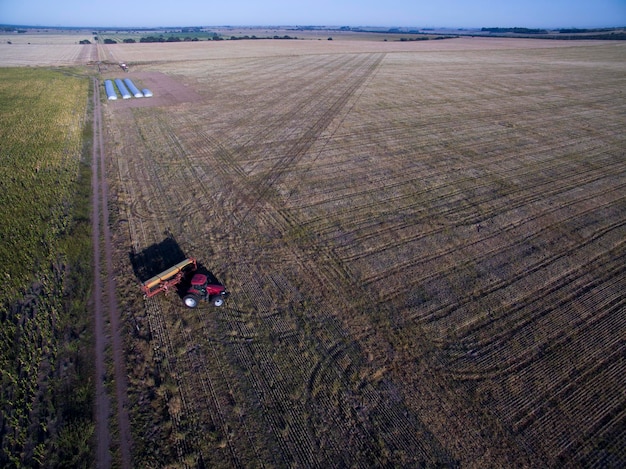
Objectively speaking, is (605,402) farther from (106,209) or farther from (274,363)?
(106,209)

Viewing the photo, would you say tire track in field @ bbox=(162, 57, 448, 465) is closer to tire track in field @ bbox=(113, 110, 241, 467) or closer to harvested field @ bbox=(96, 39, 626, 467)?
harvested field @ bbox=(96, 39, 626, 467)

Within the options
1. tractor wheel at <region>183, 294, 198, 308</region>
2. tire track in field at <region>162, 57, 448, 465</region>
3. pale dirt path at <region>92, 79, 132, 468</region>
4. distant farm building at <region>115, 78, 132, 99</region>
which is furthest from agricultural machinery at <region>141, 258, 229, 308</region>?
distant farm building at <region>115, 78, 132, 99</region>

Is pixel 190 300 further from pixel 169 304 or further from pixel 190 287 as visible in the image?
pixel 169 304

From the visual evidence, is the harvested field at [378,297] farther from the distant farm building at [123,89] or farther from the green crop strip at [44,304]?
the distant farm building at [123,89]

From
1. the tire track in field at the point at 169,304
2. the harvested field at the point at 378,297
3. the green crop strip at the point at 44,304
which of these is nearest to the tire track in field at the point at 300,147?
the harvested field at the point at 378,297

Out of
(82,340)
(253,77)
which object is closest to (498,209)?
(82,340)

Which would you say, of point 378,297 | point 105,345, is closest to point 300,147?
point 378,297

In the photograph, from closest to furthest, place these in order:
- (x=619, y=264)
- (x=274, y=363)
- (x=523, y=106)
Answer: (x=274, y=363), (x=619, y=264), (x=523, y=106)
